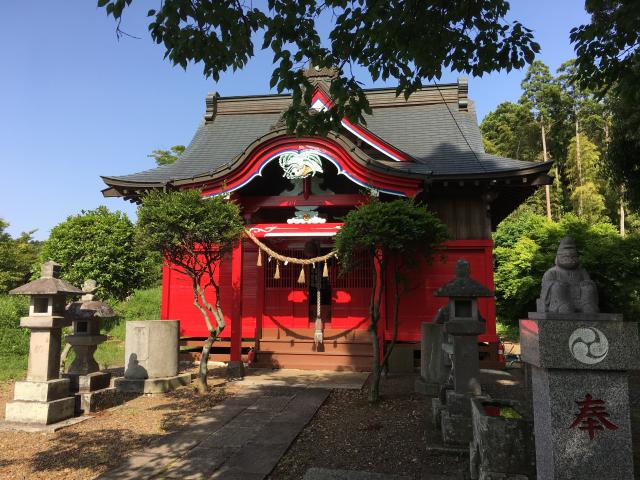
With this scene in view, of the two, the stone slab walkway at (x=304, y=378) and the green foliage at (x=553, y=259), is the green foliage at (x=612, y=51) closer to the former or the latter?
the stone slab walkway at (x=304, y=378)

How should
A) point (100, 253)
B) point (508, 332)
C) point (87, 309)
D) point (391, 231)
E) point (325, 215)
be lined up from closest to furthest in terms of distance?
1. point (391, 231)
2. point (87, 309)
3. point (325, 215)
4. point (100, 253)
5. point (508, 332)

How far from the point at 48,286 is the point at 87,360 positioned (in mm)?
1707

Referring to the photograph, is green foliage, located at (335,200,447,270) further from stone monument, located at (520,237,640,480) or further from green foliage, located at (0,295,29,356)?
green foliage, located at (0,295,29,356)

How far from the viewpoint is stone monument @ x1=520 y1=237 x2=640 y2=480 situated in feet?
9.28

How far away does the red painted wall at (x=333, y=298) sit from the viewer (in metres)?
10.3

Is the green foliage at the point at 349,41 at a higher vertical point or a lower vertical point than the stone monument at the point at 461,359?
higher

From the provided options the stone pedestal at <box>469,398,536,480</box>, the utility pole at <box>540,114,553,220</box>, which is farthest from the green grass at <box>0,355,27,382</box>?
the utility pole at <box>540,114,553,220</box>

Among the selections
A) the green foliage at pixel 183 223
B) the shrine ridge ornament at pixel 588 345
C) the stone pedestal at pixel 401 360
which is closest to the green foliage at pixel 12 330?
the green foliage at pixel 183 223

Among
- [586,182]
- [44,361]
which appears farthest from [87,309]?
[586,182]

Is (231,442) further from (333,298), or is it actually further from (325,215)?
(325,215)

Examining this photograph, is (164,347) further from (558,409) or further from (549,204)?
(549,204)

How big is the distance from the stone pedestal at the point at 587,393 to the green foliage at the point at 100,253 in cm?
1316

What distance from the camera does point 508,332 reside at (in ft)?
60.8

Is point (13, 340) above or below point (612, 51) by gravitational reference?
below
